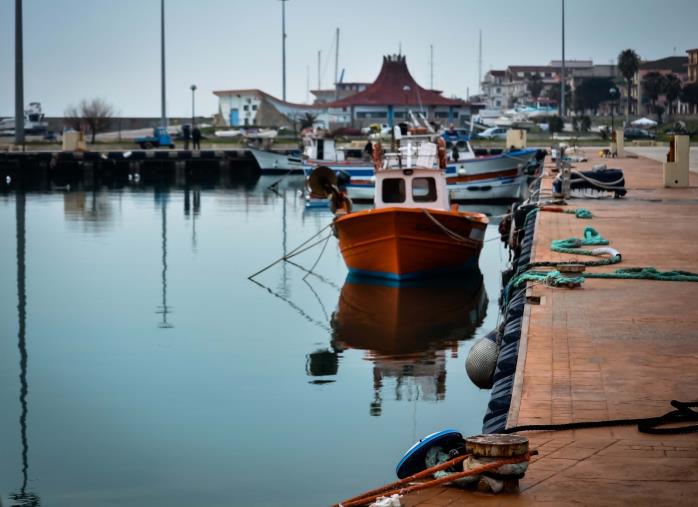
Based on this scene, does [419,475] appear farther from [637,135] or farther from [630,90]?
[630,90]

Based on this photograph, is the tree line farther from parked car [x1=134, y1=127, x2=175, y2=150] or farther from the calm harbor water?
the calm harbor water

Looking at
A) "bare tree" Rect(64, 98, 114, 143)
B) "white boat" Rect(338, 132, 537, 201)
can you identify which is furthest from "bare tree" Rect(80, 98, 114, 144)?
Answer: "white boat" Rect(338, 132, 537, 201)

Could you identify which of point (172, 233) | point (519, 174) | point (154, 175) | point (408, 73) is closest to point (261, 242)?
point (172, 233)

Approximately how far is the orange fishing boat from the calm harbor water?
447 millimetres

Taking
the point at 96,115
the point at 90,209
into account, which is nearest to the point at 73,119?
the point at 96,115

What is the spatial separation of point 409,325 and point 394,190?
16.7ft

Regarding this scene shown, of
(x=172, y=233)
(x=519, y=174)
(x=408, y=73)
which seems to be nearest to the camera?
(x=172, y=233)

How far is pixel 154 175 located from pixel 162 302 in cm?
4615

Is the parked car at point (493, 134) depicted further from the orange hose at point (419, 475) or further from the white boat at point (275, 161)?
the orange hose at point (419, 475)

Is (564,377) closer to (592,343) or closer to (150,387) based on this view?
(592,343)

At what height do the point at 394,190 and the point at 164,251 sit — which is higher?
the point at 394,190

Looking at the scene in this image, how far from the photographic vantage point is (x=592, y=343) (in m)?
9.73

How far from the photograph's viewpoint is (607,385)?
27.1ft

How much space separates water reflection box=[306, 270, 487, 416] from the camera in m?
15.2
